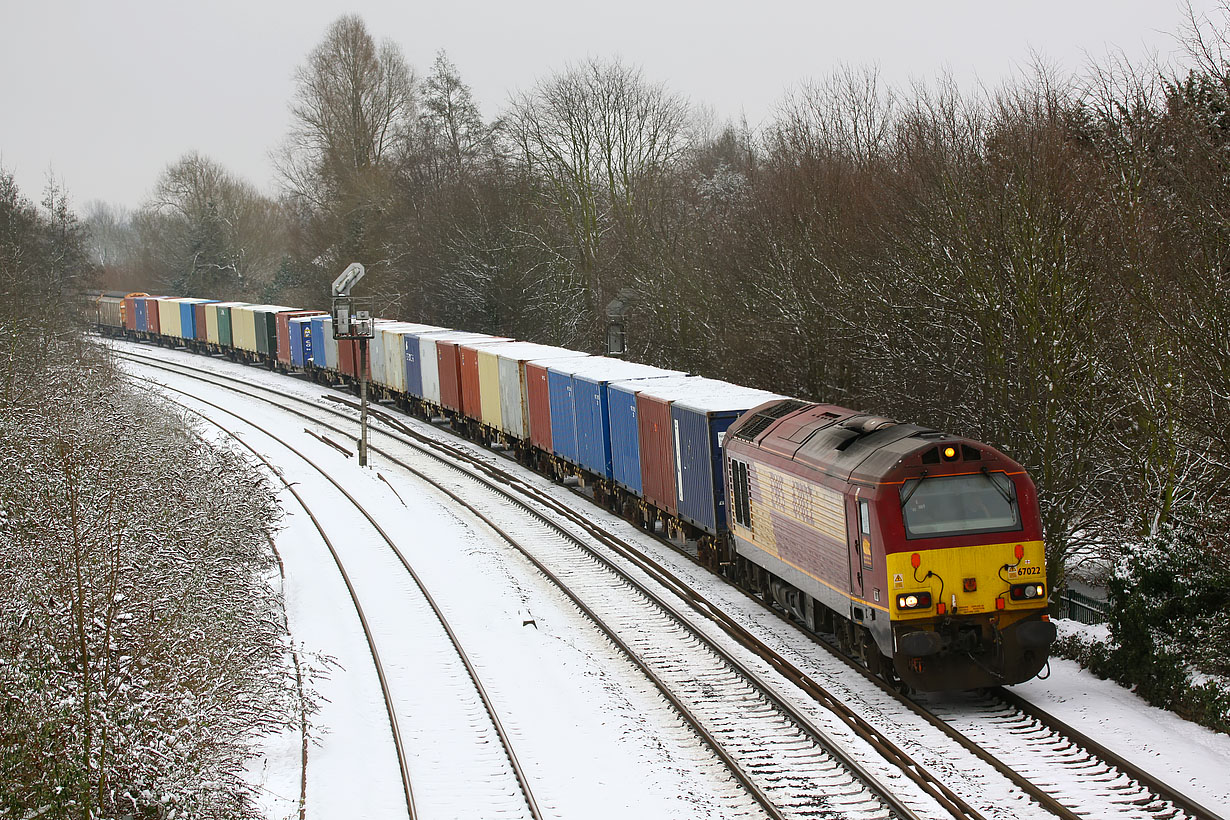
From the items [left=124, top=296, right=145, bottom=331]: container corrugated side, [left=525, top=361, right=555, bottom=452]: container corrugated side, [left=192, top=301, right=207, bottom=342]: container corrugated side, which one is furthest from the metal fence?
[left=124, top=296, right=145, bottom=331]: container corrugated side

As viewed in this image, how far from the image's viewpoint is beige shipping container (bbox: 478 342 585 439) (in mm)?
30130

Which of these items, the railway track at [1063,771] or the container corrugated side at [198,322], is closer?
the railway track at [1063,771]

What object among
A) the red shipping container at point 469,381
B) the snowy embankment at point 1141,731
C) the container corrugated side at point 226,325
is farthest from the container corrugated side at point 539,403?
the container corrugated side at point 226,325

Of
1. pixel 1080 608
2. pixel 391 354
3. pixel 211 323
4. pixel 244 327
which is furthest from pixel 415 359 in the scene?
pixel 211 323

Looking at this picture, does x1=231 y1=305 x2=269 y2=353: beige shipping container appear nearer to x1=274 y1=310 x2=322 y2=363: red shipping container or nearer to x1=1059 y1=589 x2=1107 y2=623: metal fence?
x1=274 y1=310 x2=322 y2=363: red shipping container

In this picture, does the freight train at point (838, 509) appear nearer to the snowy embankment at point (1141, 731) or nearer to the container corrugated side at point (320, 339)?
the snowy embankment at point (1141, 731)

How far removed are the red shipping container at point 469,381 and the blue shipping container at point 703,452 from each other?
14.2 metres

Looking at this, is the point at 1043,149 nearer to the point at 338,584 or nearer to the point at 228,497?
the point at 338,584

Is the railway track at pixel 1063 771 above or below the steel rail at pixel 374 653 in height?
below

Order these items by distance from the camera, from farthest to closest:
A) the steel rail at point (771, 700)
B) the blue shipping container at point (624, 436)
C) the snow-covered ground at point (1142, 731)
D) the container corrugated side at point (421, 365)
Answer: the container corrugated side at point (421, 365), the blue shipping container at point (624, 436), the snow-covered ground at point (1142, 731), the steel rail at point (771, 700)

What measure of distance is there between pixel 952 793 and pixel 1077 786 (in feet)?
3.64

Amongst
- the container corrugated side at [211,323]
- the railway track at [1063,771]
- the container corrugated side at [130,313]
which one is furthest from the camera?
the container corrugated side at [130,313]

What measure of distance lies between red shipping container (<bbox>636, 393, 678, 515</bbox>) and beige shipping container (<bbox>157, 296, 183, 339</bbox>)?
4940 centimetres

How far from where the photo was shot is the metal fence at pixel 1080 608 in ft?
54.3
